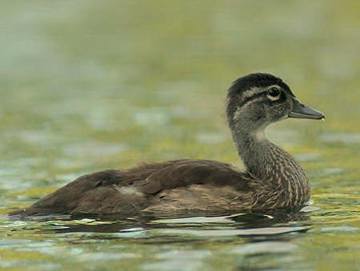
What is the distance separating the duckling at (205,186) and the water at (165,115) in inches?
13.9

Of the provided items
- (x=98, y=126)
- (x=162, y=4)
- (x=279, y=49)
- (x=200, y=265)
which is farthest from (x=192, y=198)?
(x=162, y=4)

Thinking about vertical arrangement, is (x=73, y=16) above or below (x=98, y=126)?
above

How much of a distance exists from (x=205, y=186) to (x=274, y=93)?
1965 millimetres

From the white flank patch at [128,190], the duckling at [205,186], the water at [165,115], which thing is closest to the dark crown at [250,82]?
the duckling at [205,186]

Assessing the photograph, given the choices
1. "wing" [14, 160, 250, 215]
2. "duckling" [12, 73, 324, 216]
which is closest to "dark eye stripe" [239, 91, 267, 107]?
"duckling" [12, 73, 324, 216]

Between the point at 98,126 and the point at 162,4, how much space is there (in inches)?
645

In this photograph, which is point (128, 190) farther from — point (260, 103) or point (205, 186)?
point (260, 103)

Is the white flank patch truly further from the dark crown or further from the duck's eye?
the duck's eye

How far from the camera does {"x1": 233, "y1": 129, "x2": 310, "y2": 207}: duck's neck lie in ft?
59.0

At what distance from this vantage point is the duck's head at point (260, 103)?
60.3ft

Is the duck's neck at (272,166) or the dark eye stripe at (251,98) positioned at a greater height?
the dark eye stripe at (251,98)

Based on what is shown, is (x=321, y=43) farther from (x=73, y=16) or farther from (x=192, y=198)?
(x=192, y=198)

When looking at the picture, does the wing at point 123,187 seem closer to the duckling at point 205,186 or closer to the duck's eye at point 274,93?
the duckling at point 205,186

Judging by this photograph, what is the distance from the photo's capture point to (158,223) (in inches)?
647
